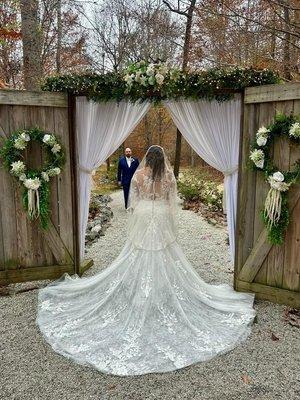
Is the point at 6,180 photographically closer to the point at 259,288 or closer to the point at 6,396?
the point at 6,396

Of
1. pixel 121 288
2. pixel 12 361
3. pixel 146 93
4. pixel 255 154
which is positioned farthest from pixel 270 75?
pixel 12 361

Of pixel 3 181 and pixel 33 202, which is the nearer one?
pixel 33 202

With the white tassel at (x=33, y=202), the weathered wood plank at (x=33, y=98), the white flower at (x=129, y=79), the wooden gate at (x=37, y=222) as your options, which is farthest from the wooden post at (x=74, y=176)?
the white flower at (x=129, y=79)

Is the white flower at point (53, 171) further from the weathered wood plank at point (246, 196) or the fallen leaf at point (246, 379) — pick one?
the fallen leaf at point (246, 379)

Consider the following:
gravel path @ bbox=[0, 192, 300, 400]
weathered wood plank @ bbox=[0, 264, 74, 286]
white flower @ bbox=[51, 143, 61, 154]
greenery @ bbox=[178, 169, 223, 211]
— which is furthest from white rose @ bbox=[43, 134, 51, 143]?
greenery @ bbox=[178, 169, 223, 211]

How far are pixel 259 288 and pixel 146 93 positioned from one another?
288 centimetres

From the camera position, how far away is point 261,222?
171 inches

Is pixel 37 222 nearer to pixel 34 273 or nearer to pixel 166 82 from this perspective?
pixel 34 273

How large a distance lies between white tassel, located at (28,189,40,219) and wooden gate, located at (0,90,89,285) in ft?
0.91

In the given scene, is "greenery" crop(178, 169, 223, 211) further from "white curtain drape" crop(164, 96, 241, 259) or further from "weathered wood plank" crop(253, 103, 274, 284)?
"weathered wood plank" crop(253, 103, 274, 284)

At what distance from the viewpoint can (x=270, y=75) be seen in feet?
13.5

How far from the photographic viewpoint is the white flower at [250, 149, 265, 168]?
13.1ft

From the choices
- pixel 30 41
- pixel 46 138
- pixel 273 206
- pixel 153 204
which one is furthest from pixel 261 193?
pixel 30 41

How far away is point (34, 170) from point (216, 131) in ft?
8.16
